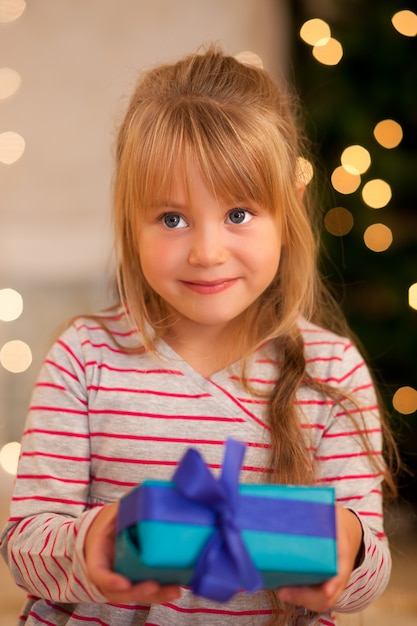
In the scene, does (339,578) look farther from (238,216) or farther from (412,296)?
(412,296)

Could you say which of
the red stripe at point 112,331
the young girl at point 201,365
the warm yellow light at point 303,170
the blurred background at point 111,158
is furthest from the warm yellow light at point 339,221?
the red stripe at point 112,331

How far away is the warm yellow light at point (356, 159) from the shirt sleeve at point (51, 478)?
1002 mm

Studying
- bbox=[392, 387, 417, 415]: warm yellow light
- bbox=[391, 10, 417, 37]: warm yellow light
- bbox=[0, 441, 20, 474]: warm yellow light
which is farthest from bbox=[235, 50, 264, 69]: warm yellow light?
bbox=[0, 441, 20, 474]: warm yellow light

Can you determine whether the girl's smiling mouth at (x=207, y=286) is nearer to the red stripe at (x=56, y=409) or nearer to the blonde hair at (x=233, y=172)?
the blonde hair at (x=233, y=172)

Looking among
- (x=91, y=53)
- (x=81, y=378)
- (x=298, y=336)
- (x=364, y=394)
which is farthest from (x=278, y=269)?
(x=91, y=53)

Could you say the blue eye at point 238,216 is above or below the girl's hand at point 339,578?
above

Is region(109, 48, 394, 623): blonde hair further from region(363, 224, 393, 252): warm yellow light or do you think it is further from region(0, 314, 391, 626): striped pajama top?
region(363, 224, 393, 252): warm yellow light

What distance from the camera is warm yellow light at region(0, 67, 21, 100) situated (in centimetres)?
215

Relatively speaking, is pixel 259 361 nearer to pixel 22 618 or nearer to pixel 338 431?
pixel 338 431

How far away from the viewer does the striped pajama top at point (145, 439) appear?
3.48 ft

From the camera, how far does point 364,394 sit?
3.87ft

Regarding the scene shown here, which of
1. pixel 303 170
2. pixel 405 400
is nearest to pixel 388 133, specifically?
pixel 405 400

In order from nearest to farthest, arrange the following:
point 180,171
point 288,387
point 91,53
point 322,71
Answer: point 180,171, point 288,387, point 322,71, point 91,53

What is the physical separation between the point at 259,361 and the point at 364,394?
15 cm
